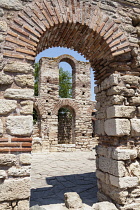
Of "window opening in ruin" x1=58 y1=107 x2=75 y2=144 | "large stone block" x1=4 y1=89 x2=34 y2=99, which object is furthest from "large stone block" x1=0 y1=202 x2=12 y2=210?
"window opening in ruin" x1=58 y1=107 x2=75 y2=144

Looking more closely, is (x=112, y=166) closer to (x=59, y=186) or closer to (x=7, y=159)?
(x=7, y=159)

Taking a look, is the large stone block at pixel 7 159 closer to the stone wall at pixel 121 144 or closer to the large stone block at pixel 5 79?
the large stone block at pixel 5 79

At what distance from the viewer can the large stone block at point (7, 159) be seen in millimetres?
2502

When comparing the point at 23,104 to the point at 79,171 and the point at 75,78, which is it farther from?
the point at 75,78

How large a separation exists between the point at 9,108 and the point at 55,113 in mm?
8847

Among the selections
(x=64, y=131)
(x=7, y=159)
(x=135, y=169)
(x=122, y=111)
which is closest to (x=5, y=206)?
(x=7, y=159)

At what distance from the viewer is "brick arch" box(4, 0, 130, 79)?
112 inches

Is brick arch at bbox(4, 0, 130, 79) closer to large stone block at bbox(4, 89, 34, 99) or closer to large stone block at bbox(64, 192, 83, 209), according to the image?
large stone block at bbox(4, 89, 34, 99)

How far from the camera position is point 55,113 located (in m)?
11.5

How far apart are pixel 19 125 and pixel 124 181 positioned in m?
2.01

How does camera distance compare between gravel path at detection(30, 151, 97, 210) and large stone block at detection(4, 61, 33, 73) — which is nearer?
large stone block at detection(4, 61, 33, 73)

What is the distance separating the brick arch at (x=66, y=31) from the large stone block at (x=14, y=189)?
1.89 metres

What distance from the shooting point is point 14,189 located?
8.16 feet

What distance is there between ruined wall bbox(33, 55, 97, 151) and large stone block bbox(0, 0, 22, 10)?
859cm
